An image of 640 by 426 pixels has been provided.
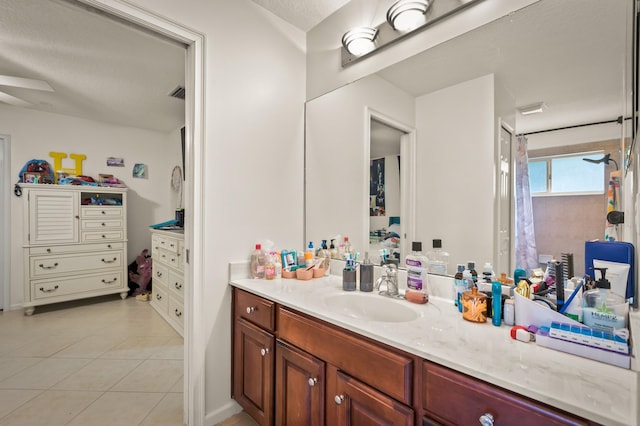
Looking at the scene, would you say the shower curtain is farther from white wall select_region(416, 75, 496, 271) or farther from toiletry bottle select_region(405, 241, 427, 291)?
toiletry bottle select_region(405, 241, 427, 291)

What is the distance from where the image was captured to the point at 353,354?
1.01m

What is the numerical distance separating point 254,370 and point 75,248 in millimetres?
3464

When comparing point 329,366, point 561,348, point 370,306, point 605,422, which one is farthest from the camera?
point 370,306

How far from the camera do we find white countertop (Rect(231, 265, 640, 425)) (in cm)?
60

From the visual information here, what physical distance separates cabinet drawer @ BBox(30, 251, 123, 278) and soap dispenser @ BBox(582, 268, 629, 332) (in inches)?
184

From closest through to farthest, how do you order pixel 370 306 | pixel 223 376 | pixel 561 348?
1. pixel 561 348
2. pixel 370 306
3. pixel 223 376

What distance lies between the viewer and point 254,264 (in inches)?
67.9

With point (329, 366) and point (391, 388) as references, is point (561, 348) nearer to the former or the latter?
point (391, 388)

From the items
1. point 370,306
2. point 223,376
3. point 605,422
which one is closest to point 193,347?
point 223,376

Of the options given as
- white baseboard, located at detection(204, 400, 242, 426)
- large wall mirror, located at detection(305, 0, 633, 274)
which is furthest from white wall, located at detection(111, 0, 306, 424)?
large wall mirror, located at detection(305, 0, 633, 274)

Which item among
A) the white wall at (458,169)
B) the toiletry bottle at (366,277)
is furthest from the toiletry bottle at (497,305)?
the toiletry bottle at (366,277)

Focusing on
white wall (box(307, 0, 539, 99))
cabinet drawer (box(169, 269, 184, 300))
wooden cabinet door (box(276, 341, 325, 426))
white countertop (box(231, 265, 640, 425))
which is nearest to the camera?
white countertop (box(231, 265, 640, 425))

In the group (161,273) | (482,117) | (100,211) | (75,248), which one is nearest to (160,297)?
(161,273)

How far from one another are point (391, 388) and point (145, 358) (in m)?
2.36
